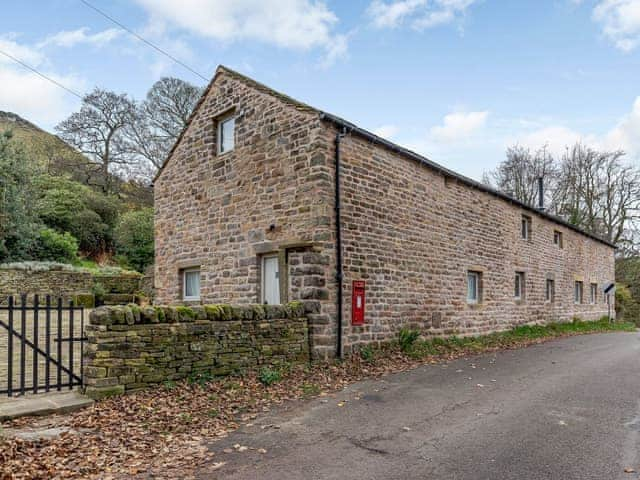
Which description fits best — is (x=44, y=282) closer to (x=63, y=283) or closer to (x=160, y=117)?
(x=63, y=283)

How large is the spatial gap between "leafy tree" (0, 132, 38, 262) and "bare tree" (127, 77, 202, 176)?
8049mm

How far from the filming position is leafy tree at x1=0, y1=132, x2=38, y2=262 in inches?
838

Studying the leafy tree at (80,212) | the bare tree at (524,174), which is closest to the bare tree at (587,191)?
the bare tree at (524,174)

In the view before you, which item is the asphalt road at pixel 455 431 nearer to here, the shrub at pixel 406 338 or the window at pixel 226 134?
the shrub at pixel 406 338

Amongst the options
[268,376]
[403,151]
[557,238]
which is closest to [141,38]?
[403,151]

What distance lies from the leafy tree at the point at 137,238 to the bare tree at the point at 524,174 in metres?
24.1

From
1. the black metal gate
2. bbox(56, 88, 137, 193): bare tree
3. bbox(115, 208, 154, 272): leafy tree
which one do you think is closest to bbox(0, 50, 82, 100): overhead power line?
the black metal gate

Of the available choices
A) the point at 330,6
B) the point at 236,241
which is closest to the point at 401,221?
the point at 236,241

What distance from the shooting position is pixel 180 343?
7578mm

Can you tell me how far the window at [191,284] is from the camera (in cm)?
1349

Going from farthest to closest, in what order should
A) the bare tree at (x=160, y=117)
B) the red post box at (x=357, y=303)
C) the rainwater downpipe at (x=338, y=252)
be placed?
the bare tree at (x=160, y=117) → the red post box at (x=357, y=303) → the rainwater downpipe at (x=338, y=252)

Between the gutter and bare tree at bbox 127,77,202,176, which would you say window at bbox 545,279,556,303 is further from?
bare tree at bbox 127,77,202,176

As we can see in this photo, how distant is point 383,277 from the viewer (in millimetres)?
11164

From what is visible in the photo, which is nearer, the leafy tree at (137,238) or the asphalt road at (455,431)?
the asphalt road at (455,431)
